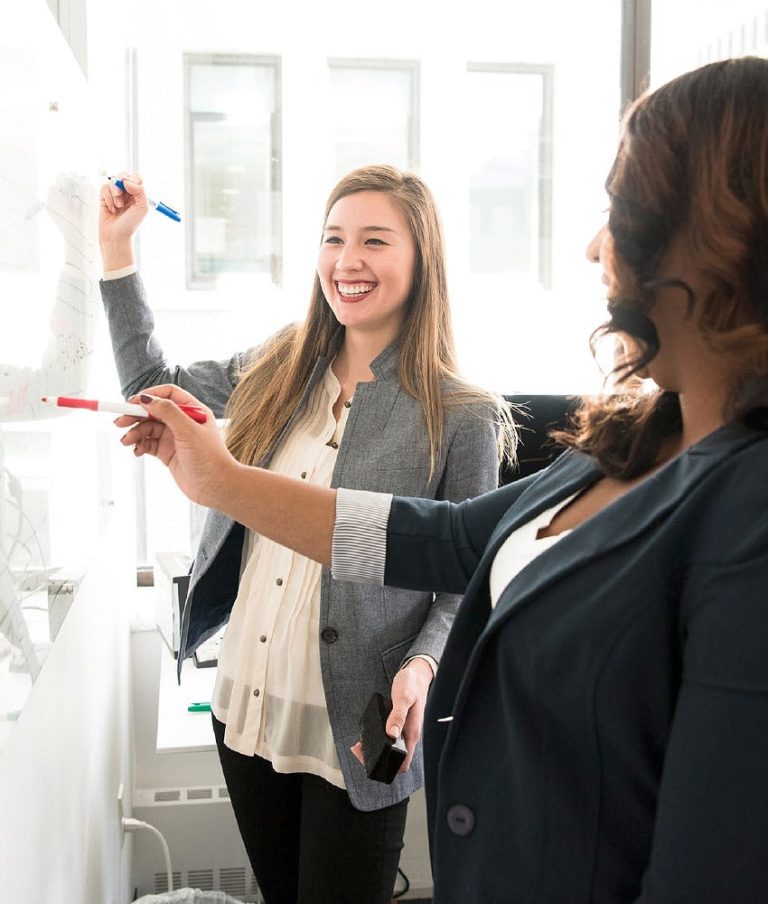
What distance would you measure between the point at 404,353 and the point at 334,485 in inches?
10.6

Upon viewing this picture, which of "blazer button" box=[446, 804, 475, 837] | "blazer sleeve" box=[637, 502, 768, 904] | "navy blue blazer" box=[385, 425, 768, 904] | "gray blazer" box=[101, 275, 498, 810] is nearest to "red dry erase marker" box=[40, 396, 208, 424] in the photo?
"gray blazer" box=[101, 275, 498, 810]

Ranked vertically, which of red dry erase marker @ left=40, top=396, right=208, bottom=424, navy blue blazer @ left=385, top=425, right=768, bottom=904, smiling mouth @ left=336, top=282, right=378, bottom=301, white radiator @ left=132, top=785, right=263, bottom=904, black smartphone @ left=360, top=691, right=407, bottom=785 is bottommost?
white radiator @ left=132, top=785, right=263, bottom=904

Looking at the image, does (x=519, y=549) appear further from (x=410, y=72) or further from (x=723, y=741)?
(x=410, y=72)

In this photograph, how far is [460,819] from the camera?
0.86 m

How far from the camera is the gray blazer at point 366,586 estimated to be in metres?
1.42

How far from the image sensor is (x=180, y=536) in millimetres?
2920

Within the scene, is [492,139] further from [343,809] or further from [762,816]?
[762,816]

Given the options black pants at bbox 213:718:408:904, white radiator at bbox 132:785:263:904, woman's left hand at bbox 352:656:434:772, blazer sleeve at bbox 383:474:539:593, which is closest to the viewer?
blazer sleeve at bbox 383:474:539:593

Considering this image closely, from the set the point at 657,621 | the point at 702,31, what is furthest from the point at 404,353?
the point at 702,31

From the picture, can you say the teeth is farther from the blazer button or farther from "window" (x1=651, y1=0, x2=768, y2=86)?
"window" (x1=651, y1=0, x2=768, y2=86)

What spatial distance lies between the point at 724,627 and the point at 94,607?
4.37ft

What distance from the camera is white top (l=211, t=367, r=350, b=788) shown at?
4.75ft

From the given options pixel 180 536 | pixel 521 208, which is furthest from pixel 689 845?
pixel 521 208

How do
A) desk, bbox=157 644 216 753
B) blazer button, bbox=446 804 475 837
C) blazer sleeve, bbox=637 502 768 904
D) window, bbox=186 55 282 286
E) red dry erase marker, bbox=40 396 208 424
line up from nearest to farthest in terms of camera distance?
1. blazer sleeve, bbox=637 502 768 904
2. blazer button, bbox=446 804 475 837
3. red dry erase marker, bbox=40 396 208 424
4. desk, bbox=157 644 216 753
5. window, bbox=186 55 282 286
